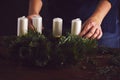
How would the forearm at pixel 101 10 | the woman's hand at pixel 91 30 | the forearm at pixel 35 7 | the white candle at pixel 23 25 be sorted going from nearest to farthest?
the white candle at pixel 23 25
the woman's hand at pixel 91 30
the forearm at pixel 101 10
the forearm at pixel 35 7

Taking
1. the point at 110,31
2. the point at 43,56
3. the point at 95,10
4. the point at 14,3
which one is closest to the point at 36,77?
the point at 43,56

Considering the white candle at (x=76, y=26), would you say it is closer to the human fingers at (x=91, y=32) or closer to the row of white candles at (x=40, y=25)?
the row of white candles at (x=40, y=25)

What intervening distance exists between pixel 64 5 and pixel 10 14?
114 centimetres

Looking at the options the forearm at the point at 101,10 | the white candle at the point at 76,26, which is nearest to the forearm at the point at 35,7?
the forearm at the point at 101,10

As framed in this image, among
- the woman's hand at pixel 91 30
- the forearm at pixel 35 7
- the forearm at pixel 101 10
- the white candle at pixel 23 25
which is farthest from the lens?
the forearm at pixel 35 7

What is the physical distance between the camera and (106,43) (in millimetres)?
1891

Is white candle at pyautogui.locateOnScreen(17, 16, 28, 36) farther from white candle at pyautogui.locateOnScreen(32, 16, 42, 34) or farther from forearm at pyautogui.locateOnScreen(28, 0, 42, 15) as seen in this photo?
forearm at pyautogui.locateOnScreen(28, 0, 42, 15)

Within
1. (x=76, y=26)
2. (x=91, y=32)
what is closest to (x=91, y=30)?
(x=91, y=32)

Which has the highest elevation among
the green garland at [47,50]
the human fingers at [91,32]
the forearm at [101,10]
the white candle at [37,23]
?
the forearm at [101,10]

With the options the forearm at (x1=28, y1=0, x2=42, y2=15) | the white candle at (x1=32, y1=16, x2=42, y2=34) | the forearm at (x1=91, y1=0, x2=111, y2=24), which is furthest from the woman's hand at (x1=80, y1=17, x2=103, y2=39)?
the forearm at (x1=28, y1=0, x2=42, y2=15)

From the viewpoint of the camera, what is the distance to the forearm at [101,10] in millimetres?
1692

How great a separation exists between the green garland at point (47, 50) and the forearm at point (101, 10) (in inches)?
13.6

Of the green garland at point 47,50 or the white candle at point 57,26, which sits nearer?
the green garland at point 47,50

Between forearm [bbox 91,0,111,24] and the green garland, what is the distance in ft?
1.13
